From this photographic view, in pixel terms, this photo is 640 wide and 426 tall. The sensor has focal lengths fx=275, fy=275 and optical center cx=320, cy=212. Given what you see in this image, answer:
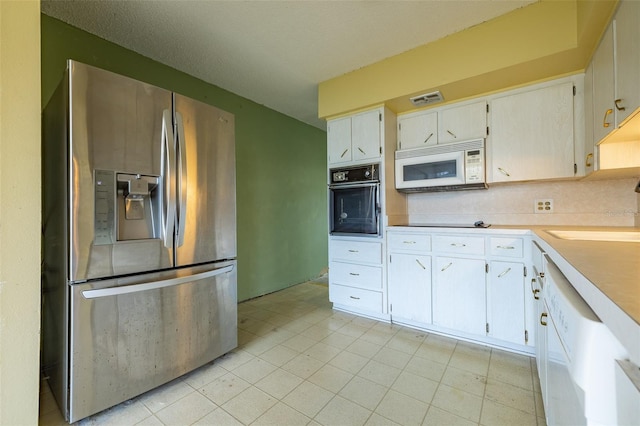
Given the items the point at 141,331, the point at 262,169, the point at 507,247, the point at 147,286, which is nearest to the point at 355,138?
the point at 262,169

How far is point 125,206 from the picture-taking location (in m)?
1.58

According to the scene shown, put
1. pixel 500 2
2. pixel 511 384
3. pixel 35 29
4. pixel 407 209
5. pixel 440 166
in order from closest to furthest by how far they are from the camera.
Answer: pixel 35 29 → pixel 511 384 → pixel 500 2 → pixel 440 166 → pixel 407 209

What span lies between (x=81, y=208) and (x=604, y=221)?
3465 millimetres

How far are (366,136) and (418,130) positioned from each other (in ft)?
1.71

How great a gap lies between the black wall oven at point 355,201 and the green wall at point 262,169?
103 cm

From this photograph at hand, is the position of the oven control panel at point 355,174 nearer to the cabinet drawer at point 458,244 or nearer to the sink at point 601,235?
the cabinet drawer at point 458,244

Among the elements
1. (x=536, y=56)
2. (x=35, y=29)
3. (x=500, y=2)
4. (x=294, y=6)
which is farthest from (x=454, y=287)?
(x=35, y=29)

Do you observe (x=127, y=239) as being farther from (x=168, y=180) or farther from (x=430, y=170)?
(x=430, y=170)

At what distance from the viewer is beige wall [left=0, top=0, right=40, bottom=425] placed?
1.22 metres

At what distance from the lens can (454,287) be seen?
7.43 feet

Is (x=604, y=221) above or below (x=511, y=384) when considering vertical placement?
above

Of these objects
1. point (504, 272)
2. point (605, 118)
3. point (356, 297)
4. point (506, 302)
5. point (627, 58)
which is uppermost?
point (627, 58)

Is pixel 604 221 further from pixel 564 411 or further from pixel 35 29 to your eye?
pixel 35 29

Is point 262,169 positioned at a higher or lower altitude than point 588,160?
higher
